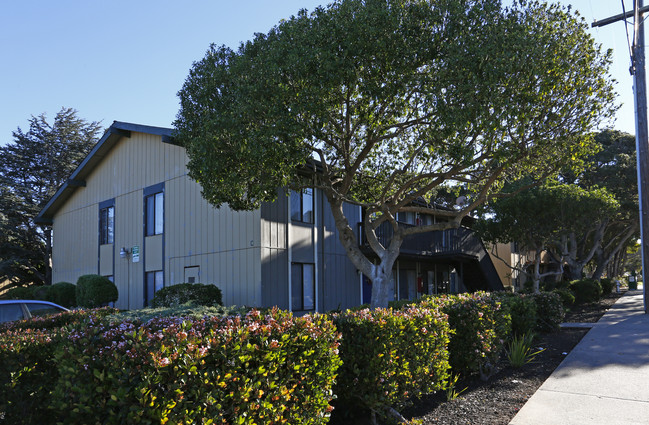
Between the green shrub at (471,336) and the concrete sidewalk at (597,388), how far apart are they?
85 cm

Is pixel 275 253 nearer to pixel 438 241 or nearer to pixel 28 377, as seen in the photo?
pixel 438 241

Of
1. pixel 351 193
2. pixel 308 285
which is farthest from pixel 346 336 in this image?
pixel 308 285

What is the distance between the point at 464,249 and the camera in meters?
22.9

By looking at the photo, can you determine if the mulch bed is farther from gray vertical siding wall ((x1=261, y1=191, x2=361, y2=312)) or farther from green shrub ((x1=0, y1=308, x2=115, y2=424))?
gray vertical siding wall ((x1=261, y1=191, x2=361, y2=312))

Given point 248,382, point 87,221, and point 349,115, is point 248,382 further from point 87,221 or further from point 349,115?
A: point 87,221

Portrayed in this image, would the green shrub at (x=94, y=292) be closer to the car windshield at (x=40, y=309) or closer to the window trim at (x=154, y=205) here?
the window trim at (x=154, y=205)

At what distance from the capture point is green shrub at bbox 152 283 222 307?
14469 mm

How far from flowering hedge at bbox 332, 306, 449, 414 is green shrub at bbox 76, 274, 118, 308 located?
14.6 metres

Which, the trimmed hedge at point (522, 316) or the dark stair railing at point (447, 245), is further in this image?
the dark stair railing at point (447, 245)

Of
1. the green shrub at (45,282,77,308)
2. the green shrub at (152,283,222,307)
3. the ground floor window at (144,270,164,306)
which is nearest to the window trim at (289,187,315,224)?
the green shrub at (152,283,222,307)

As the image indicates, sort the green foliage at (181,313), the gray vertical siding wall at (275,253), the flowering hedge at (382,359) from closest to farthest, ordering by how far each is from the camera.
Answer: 1. the flowering hedge at (382,359)
2. the green foliage at (181,313)
3. the gray vertical siding wall at (275,253)

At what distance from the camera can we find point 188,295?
14539mm

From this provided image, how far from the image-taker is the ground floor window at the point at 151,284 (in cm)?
1839

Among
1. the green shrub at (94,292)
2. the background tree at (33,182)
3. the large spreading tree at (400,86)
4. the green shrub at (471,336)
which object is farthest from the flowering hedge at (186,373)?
the background tree at (33,182)
